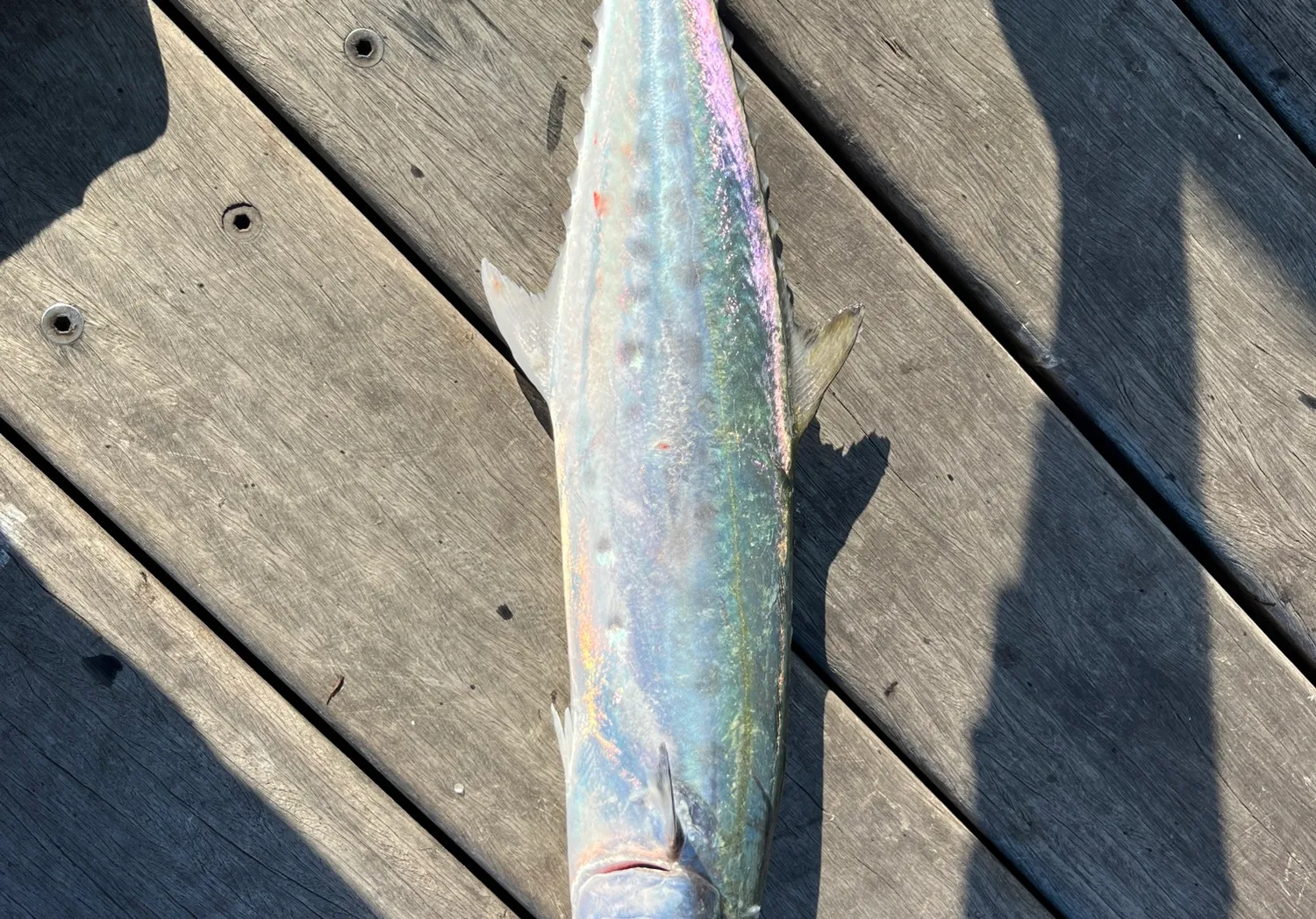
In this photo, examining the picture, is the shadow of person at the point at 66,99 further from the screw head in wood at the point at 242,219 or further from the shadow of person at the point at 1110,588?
the shadow of person at the point at 1110,588

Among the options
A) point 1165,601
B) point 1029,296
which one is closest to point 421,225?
point 1029,296

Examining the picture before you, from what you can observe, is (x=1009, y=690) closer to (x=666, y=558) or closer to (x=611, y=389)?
(x=666, y=558)

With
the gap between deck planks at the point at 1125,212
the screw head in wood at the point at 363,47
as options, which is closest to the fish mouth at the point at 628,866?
the gap between deck planks at the point at 1125,212

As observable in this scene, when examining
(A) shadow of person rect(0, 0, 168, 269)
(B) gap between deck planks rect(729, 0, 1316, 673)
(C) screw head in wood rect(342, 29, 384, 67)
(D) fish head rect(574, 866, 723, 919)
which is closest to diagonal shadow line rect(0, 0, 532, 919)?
(A) shadow of person rect(0, 0, 168, 269)

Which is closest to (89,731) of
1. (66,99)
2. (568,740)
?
(568,740)

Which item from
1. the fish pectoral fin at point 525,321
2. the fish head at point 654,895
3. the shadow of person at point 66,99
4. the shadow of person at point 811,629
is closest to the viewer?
the fish head at point 654,895

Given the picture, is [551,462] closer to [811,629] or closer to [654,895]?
[811,629]

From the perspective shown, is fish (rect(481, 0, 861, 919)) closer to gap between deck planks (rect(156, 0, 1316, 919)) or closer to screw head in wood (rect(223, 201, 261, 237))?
gap between deck planks (rect(156, 0, 1316, 919))
